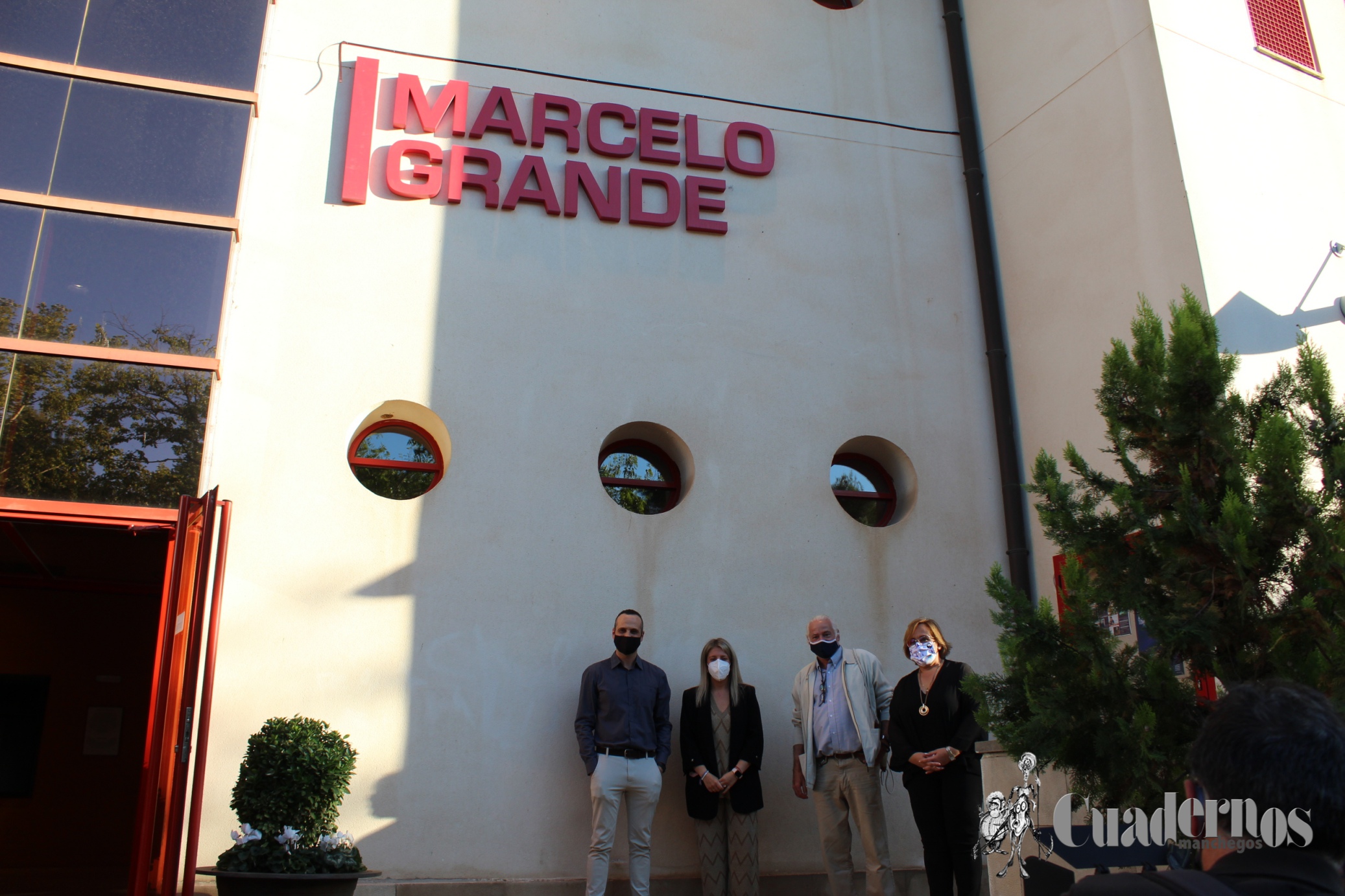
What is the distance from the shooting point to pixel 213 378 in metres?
6.88

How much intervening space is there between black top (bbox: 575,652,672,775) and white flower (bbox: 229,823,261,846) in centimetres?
194

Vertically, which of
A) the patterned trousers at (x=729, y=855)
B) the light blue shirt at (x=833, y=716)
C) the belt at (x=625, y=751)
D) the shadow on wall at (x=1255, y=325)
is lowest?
the patterned trousers at (x=729, y=855)

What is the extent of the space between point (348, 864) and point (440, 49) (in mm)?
6070

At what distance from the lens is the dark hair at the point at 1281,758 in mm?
1685

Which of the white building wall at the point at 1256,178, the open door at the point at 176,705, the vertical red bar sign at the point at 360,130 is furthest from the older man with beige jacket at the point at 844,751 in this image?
the vertical red bar sign at the point at 360,130

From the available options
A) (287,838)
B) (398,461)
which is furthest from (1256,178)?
(287,838)

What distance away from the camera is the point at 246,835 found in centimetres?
525

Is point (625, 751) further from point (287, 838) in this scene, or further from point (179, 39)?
point (179, 39)

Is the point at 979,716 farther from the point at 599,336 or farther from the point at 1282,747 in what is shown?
the point at 599,336

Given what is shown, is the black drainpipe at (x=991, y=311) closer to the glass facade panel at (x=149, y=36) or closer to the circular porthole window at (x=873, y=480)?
the circular porthole window at (x=873, y=480)

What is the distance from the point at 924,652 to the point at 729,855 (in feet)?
6.12

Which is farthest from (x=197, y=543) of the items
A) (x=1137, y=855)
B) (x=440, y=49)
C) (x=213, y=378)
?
(x=1137, y=855)

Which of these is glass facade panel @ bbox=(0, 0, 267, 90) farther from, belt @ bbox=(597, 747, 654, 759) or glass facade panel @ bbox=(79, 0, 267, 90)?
belt @ bbox=(597, 747, 654, 759)

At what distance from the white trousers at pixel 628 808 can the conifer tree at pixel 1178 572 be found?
3.14 m
